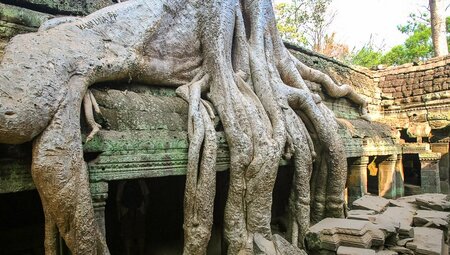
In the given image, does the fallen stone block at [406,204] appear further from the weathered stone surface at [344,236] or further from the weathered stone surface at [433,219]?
the weathered stone surface at [344,236]

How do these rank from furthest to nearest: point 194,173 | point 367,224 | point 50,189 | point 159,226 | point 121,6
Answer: point 159,226 < point 367,224 < point 121,6 < point 194,173 < point 50,189

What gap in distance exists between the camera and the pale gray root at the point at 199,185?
2895 mm

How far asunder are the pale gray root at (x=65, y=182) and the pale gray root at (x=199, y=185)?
2.48ft

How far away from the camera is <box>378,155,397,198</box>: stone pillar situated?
6809mm

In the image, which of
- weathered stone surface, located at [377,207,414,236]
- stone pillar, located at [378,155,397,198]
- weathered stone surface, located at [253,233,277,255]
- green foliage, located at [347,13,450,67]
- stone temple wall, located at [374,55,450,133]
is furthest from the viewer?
green foliage, located at [347,13,450,67]

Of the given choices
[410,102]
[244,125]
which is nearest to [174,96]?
[244,125]

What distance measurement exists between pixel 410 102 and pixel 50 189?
8.61 metres

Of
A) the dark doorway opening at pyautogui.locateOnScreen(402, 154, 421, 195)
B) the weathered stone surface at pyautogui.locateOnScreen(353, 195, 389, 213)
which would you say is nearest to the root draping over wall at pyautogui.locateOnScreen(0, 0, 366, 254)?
the weathered stone surface at pyautogui.locateOnScreen(353, 195, 389, 213)

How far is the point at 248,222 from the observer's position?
3336mm

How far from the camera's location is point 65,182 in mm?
2229

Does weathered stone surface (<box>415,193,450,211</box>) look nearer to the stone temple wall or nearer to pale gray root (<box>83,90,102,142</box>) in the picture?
the stone temple wall

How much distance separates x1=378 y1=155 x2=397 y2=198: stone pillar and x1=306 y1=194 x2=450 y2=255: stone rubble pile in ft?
6.35

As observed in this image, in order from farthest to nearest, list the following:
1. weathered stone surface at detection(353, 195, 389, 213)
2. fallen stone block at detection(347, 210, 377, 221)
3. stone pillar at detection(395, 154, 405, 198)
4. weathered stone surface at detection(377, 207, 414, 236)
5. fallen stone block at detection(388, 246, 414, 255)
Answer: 1. stone pillar at detection(395, 154, 405, 198)
2. weathered stone surface at detection(353, 195, 389, 213)
3. fallen stone block at detection(347, 210, 377, 221)
4. weathered stone surface at detection(377, 207, 414, 236)
5. fallen stone block at detection(388, 246, 414, 255)

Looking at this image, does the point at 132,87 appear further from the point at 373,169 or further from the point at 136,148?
the point at 373,169
